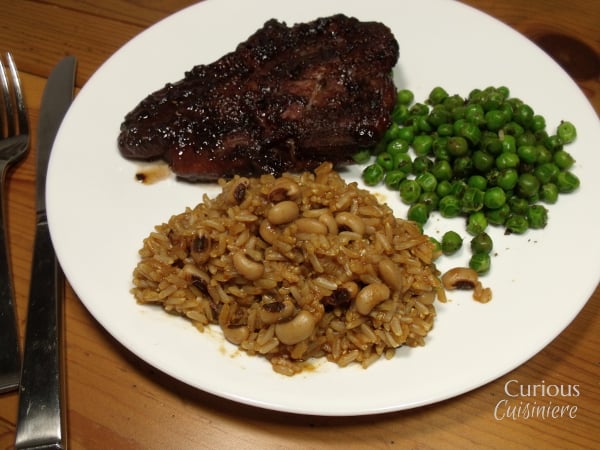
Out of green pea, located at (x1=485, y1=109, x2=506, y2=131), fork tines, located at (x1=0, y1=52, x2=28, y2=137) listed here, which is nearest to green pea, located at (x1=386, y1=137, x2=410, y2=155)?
green pea, located at (x1=485, y1=109, x2=506, y2=131)

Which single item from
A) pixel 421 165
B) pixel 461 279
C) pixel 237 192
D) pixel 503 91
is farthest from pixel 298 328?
pixel 503 91

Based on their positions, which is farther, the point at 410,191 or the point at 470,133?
the point at 470,133

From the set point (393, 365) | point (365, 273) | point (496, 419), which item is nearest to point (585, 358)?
point (496, 419)

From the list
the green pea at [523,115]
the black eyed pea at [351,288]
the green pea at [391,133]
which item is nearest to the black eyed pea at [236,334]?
the black eyed pea at [351,288]

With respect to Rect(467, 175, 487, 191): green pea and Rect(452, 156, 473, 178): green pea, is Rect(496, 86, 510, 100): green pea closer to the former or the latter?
Rect(452, 156, 473, 178): green pea

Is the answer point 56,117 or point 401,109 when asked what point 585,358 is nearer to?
point 401,109

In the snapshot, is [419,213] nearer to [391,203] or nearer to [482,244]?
[391,203]

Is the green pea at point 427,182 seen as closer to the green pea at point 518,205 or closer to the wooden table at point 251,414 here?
the green pea at point 518,205
